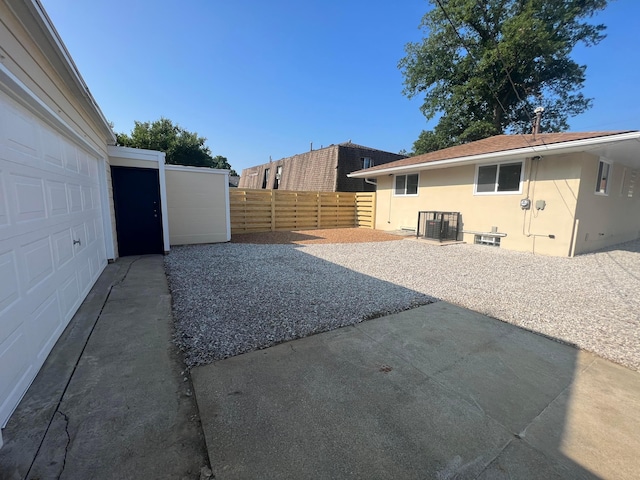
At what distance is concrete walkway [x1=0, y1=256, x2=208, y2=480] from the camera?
1409mm

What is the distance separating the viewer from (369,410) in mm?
1832

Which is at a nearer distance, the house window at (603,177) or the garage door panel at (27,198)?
the garage door panel at (27,198)

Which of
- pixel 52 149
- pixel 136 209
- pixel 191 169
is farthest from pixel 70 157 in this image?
pixel 191 169

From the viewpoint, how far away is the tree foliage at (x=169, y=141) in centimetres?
2045

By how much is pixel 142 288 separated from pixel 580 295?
7041 millimetres

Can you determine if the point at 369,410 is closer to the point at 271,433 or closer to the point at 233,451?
the point at 271,433

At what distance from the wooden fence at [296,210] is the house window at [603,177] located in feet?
25.0

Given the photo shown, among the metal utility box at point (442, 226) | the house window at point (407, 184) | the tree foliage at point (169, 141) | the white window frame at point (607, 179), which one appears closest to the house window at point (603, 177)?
the white window frame at point (607, 179)

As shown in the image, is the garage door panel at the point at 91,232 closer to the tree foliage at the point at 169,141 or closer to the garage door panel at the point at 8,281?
the garage door panel at the point at 8,281

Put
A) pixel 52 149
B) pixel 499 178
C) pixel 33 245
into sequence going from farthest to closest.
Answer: pixel 499 178, pixel 52 149, pixel 33 245

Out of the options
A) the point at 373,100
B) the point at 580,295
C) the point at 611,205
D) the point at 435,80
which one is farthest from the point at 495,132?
the point at 580,295

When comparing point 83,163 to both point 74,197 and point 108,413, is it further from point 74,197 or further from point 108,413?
point 108,413

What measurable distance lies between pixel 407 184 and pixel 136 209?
980 cm

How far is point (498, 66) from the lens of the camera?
16.1m
